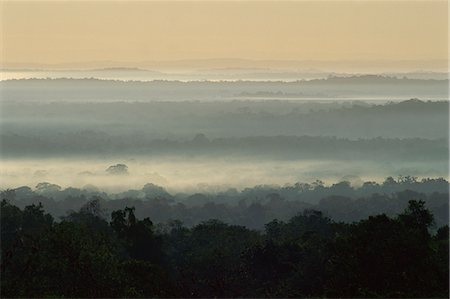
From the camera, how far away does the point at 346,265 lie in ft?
125

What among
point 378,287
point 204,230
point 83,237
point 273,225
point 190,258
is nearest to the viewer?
point 378,287

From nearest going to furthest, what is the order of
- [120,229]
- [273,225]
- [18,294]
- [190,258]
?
1. [18,294]
2. [120,229]
3. [190,258]
4. [273,225]

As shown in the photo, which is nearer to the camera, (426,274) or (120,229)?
(426,274)

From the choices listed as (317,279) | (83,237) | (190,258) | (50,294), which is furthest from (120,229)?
(50,294)

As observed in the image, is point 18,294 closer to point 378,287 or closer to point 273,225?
point 378,287

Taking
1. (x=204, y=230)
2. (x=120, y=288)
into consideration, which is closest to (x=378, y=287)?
(x=120, y=288)

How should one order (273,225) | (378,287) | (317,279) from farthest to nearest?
(273,225) < (317,279) < (378,287)

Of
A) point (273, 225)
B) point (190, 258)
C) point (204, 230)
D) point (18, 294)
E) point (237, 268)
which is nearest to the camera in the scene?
point (18, 294)

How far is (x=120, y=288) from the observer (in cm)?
3822

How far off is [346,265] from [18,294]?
12.7m

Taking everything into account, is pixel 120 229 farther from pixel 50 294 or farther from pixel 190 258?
pixel 50 294

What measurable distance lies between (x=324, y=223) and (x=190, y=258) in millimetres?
25879

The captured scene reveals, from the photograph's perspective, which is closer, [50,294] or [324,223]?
[50,294]

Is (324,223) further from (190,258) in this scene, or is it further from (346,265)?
(346,265)
